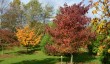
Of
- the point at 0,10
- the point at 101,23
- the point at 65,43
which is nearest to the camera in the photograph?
the point at 101,23

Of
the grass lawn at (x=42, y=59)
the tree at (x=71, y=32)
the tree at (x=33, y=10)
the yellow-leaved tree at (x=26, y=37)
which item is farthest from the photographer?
the tree at (x=33, y=10)

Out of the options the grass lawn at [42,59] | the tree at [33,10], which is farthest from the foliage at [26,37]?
the tree at [33,10]

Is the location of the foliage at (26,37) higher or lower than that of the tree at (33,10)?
lower

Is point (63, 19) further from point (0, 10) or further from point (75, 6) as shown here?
point (0, 10)

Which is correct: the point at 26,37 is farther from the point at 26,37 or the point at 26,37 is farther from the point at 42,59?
the point at 42,59

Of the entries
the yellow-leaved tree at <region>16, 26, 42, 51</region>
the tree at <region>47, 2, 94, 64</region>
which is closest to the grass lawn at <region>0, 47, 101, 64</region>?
the tree at <region>47, 2, 94, 64</region>

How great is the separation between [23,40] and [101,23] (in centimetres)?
4023

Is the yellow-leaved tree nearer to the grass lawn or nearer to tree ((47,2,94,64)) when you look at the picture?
the grass lawn

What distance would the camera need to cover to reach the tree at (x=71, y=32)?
26719 mm

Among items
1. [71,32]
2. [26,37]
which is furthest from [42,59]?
[26,37]

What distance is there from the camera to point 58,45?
27562mm

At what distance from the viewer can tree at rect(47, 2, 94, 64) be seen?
26719mm

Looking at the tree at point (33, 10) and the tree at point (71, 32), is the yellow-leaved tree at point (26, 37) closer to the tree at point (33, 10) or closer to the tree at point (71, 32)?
the tree at point (71, 32)

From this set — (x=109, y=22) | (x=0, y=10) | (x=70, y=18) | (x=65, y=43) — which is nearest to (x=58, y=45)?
(x=65, y=43)
